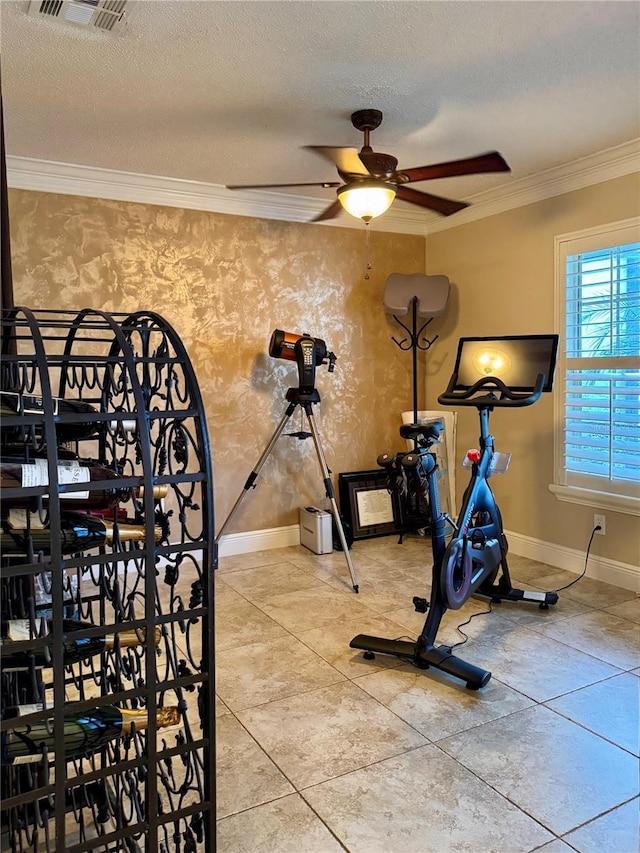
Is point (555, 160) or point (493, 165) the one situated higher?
point (555, 160)

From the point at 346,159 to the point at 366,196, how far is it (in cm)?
19

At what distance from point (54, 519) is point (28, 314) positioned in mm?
417

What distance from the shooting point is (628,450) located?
11.4 ft

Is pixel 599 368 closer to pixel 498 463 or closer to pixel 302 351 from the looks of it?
pixel 498 463

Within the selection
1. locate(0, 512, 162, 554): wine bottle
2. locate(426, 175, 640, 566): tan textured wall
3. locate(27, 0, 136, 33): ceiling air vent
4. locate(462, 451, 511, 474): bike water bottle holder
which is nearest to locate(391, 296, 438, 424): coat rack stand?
locate(426, 175, 640, 566): tan textured wall

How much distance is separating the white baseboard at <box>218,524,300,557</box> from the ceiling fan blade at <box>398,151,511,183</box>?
2.63m

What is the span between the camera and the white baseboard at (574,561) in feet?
11.6

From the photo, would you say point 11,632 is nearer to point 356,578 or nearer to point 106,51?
point 106,51

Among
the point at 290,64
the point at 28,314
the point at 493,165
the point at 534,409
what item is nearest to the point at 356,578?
the point at 534,409

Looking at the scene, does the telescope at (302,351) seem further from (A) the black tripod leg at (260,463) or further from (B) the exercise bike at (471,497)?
(B) the exercise bike at (471,497)

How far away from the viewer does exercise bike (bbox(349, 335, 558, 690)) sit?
2.63 m

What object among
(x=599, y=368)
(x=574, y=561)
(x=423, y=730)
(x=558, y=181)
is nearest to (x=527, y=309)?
(x=599, y=368)

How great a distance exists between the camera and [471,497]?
9.76 ft

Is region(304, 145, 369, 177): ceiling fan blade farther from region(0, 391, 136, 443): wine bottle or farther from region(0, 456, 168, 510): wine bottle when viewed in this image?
region(0, 456, 168, 510): wine bottle
